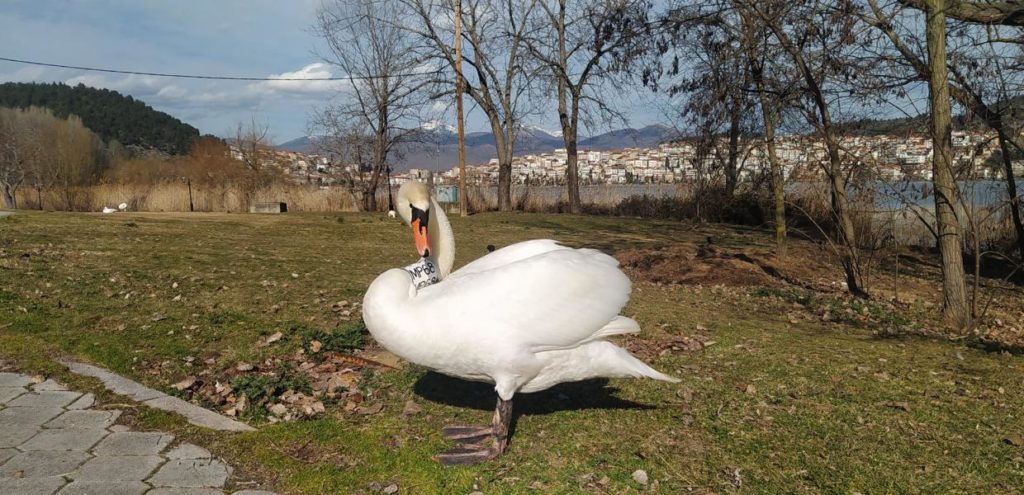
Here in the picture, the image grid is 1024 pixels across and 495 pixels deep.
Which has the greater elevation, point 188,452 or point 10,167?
point 10,167

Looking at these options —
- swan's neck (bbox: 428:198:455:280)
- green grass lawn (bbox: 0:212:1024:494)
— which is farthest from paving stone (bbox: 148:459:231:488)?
swan's neck (bbox: 428:198:455:280)

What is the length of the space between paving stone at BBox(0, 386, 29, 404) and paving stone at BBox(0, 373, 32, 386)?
0.08 metres

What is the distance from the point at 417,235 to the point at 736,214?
2070cm

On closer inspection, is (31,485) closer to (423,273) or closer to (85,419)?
(85,419)

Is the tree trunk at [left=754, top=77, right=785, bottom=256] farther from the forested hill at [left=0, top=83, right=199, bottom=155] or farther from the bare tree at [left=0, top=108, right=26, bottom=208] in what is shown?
the forested hill at [left=0, top=83, right=199, bottom=155]

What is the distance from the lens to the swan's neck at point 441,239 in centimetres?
423

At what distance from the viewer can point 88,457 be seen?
138 inches

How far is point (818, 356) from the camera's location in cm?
562

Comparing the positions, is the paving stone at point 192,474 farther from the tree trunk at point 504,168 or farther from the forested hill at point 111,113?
Answer: the forested hill at point 111,113

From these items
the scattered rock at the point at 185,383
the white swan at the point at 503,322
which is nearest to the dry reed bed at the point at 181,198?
the scattered rock at the point at 185,383

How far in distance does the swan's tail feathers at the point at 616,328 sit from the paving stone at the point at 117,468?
2.54 m

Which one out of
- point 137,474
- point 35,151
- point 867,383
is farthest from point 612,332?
point 35,151

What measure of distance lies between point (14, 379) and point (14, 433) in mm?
1155

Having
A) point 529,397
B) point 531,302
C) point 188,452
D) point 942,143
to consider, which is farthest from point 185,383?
point 942,143
